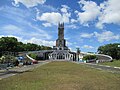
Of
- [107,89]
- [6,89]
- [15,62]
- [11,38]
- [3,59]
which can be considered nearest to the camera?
[6,89]

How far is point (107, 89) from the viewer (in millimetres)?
19797

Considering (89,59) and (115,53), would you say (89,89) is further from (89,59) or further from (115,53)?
(115,53)

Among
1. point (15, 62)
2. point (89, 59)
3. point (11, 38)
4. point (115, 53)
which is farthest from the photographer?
point (115, 53)

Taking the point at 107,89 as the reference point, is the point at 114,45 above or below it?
above

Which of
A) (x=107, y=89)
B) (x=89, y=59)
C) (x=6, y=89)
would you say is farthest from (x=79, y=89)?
(x=89, y=59)

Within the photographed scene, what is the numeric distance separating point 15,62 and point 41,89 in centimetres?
5753

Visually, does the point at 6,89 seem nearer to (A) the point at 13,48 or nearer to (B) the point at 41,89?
(B) the point at 41,89

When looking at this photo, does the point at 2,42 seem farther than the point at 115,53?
No

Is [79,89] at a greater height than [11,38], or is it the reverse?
[11,38]

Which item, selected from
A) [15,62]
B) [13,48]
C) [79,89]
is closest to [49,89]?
[79,89]

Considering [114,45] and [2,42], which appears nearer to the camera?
[2,42]

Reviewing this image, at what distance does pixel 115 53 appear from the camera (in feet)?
635

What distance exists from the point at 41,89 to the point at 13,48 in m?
150

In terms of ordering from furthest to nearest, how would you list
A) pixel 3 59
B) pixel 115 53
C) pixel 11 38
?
pixel 115 53
pixel 11 38
pixel 3 59
